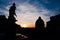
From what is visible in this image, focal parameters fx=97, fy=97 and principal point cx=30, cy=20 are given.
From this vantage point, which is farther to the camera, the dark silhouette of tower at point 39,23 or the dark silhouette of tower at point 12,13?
the dark silhouette of tower at point 39,23

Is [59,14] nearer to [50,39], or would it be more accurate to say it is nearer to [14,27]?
[50,39]

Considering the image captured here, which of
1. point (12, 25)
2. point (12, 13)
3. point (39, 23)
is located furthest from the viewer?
point (39, 23)

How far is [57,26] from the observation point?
122 feet

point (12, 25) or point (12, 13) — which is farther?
point (12, 13)

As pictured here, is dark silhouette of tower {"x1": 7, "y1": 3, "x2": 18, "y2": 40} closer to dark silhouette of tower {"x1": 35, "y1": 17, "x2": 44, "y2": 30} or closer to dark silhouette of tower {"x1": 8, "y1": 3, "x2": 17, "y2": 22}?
dark silhouette of tower {"x1": 8, "y1": 3, "x2": 17, "y2": 22}

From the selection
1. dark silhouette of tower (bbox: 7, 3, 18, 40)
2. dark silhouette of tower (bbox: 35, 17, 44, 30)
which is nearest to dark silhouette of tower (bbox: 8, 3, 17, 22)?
dark silhouette of tower (bbox: 7, 3, 18, 40)

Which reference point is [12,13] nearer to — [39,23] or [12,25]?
[12,25]

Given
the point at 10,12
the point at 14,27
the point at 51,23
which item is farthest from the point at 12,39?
the point at 51,23

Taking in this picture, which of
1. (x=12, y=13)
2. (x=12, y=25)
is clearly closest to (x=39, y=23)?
(x=12, y=13)

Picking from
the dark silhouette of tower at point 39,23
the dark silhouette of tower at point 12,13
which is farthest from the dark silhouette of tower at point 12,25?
the dark silhouette of tower at point 39,23

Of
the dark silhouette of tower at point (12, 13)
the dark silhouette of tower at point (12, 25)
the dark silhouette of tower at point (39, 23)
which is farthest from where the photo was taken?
the dark silhouette of tower at point (39, 23)

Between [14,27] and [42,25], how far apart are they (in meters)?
36.3

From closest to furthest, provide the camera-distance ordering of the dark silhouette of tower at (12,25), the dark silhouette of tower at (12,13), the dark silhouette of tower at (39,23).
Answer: the dark silhouette of tower at (12,25), the dark silhouette of tower at (12,13), the dark silhouette of tower at (39,23)

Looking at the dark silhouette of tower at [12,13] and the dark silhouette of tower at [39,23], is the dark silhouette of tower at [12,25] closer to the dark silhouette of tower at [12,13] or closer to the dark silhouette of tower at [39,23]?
the dark silhouette of tower at [12,13]
